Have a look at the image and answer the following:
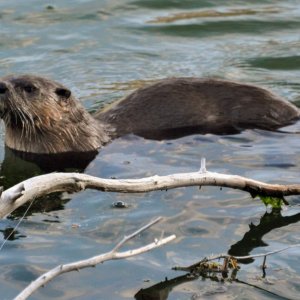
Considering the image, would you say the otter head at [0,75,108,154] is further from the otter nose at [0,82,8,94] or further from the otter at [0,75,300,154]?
the otter nose at [0,82,8,94]

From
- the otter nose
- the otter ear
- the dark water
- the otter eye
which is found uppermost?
the otter nose

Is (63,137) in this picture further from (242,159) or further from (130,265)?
(130,265)

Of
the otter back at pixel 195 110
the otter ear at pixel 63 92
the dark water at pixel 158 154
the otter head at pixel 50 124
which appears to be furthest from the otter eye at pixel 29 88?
the otter back at pixel 195 110

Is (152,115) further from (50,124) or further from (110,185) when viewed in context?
(110,185)

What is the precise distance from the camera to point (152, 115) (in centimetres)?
799

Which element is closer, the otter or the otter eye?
the otter eye

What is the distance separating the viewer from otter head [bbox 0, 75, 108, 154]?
7.62 metres

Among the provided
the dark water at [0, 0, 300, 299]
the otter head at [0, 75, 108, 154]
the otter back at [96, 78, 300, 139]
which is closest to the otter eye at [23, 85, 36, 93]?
the otter head at [0, 75, 108, 154]

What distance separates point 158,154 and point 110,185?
8.77 feet

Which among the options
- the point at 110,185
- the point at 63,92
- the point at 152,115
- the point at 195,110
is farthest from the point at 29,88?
the point at 110,185

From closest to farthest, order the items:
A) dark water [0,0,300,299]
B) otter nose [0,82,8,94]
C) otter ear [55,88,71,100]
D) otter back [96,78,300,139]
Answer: dark water [0,0,300,299], otter nose [0,82,8,94], otter ear [55,88,71,100], otter back [96,78,300,139]

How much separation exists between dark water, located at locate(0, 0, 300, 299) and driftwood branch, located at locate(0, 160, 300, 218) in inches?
16.4

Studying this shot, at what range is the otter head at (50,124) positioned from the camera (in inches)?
300

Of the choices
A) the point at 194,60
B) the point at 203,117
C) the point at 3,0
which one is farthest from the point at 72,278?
the point at 3,0
